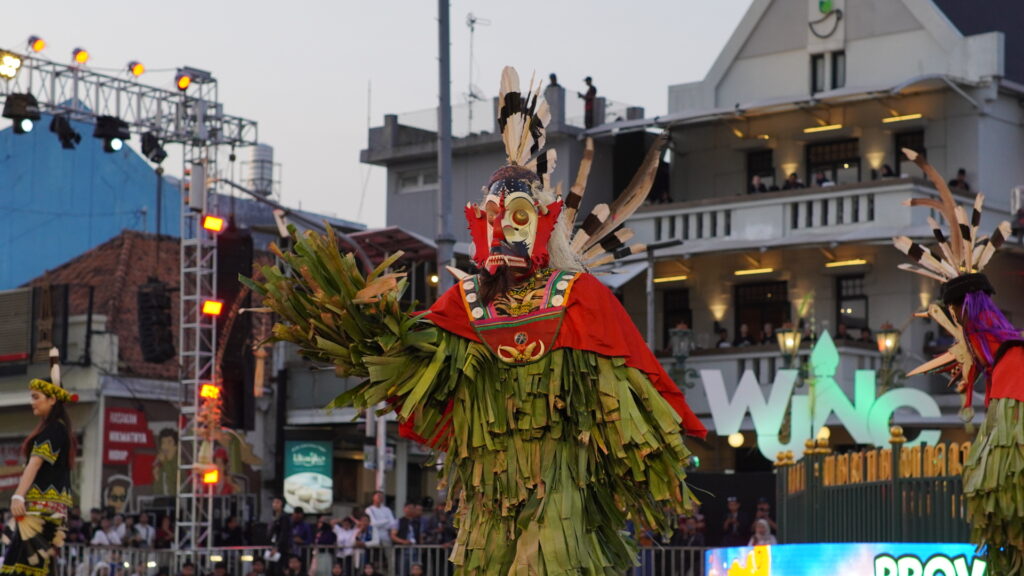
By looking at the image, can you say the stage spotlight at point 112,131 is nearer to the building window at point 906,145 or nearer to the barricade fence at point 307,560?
the barricade fence at point 307,560

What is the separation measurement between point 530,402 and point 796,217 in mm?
23094

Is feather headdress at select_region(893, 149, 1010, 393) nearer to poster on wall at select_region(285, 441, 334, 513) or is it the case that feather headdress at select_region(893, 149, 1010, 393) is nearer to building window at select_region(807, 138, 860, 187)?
building window at select_region(807, 138, 860, 187)

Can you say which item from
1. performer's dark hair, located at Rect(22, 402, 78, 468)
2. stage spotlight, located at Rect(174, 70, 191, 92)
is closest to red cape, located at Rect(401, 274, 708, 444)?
performer's dark hair, located at Rect(22, 402, 78, 468)

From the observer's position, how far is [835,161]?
1227 inches

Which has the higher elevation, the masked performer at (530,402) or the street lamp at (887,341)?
the street lamp at (887,341)

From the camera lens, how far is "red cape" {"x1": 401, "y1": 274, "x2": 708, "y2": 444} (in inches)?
293

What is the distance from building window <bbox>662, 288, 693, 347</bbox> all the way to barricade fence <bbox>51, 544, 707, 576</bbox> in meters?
13.1

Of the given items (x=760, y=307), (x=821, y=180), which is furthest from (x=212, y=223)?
(x=760, y=307)

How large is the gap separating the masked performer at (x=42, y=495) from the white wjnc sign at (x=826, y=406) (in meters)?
14.3

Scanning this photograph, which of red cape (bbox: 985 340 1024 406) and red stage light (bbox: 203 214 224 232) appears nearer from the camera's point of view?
red cape (bbox: 985 340 1024 406)

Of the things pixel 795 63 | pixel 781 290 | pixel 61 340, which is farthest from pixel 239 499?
pixel 795 63

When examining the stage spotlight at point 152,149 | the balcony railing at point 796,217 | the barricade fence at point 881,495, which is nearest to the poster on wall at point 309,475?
the balcony railing at point 796,217

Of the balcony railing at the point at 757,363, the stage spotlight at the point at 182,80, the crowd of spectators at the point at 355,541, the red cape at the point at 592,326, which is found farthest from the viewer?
the balcony railing at the point at 757,363

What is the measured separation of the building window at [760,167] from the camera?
31.9 m
